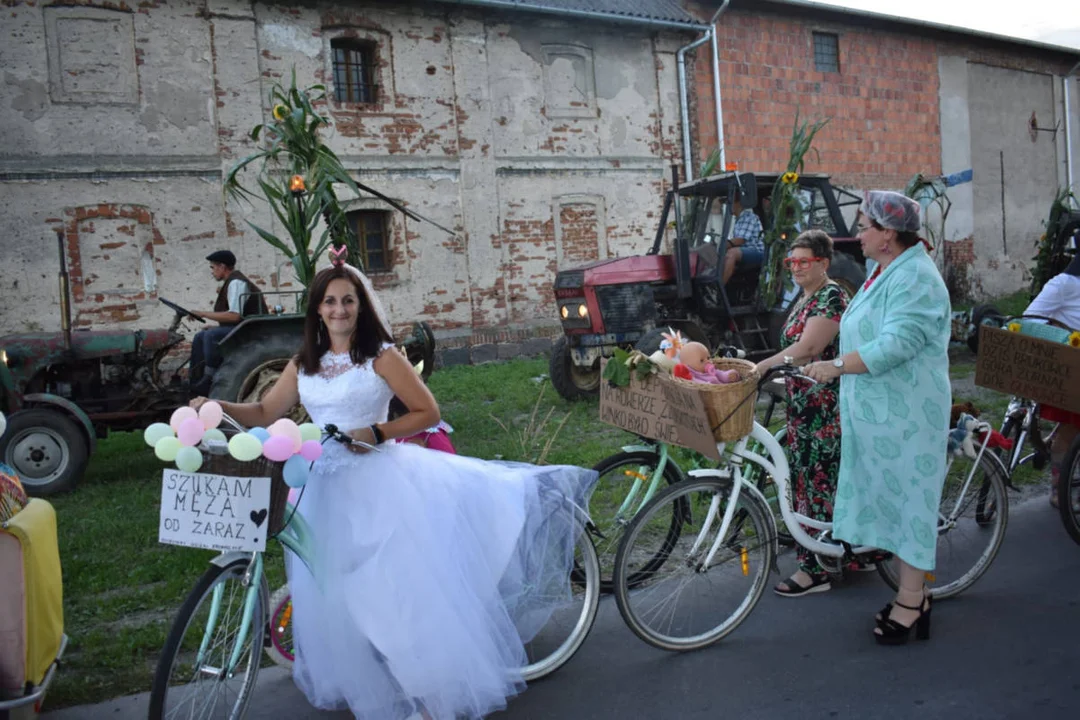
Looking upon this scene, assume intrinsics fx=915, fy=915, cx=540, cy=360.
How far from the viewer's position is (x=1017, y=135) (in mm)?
24906

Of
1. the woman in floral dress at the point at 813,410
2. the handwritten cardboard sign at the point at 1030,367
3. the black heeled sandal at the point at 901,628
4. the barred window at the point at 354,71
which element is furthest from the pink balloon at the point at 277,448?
the barred window at the point at 354,71

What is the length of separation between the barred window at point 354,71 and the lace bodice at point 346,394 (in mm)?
12598

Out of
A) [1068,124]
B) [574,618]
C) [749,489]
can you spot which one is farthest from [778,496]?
[1068,124]

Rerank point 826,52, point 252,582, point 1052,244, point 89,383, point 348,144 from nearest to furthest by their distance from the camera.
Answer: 1. point 252,582
2. point 89,383
3. point 1052,244
4. point 348,144
5. point 826,52

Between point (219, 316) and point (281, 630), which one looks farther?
point (219, 316)

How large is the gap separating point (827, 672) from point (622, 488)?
1.15m

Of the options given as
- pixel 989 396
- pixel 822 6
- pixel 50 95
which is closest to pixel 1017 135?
pixel 822 6

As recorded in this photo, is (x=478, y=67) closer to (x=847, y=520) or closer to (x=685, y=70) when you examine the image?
(x=685, y=70)

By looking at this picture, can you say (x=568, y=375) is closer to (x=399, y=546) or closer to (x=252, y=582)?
(x=399, y=546)

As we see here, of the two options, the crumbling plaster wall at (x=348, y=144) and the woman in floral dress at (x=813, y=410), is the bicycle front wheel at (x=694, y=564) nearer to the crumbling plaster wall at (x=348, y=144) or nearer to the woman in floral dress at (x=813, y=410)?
the woman in floral dress at (x=813, y=410)

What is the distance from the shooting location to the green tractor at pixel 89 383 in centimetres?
759

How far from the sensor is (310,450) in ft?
9.76

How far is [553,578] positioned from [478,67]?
1396 cm

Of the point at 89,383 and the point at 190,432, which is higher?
the point at 190,432
